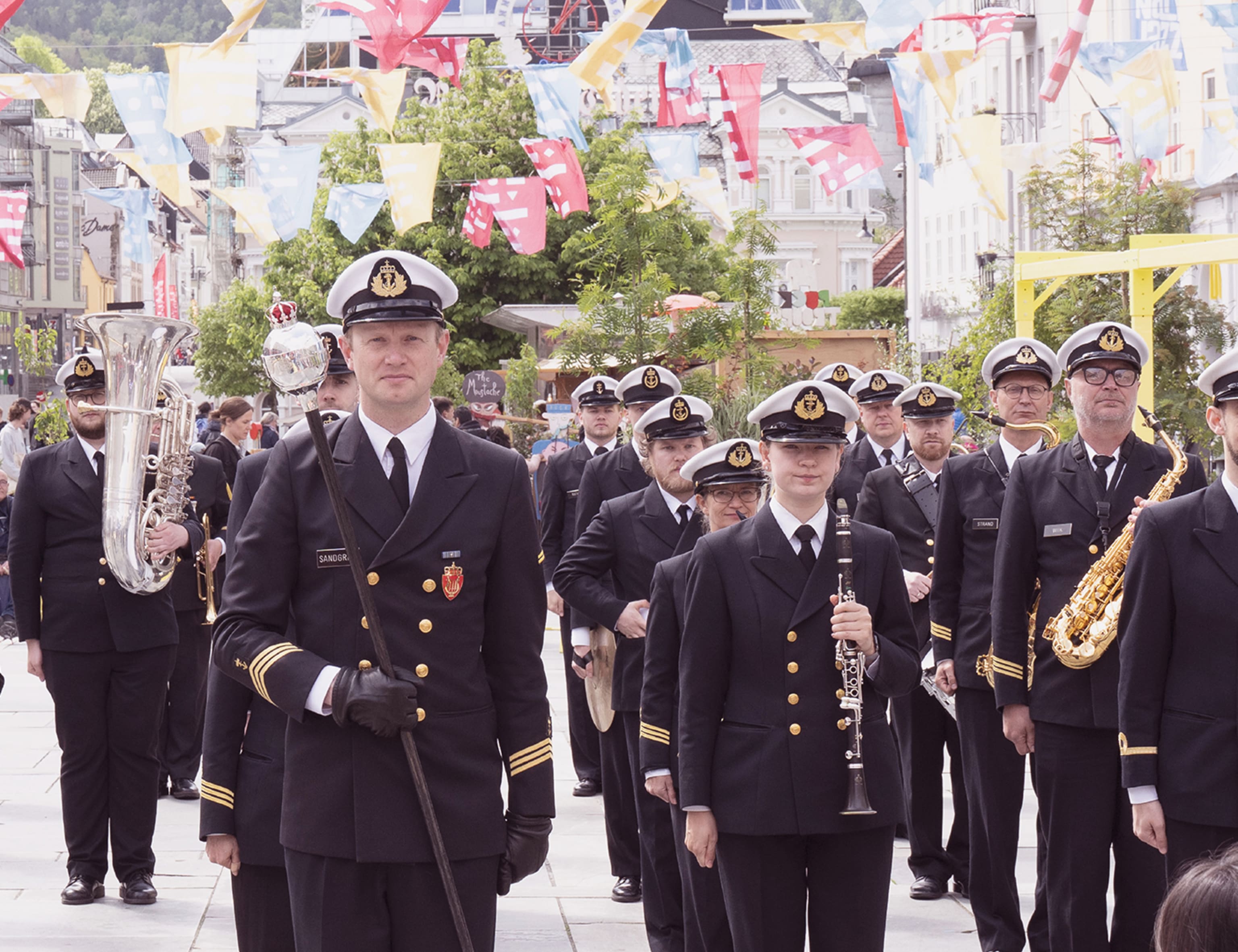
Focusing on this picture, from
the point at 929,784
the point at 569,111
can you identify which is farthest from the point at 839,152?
the point at 929,784

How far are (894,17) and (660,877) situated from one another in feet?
27.9

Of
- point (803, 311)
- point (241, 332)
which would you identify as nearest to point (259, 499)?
point (803, 311)

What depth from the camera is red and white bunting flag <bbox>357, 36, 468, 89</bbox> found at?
1912 cm

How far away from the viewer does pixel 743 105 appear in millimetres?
20891

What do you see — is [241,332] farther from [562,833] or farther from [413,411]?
[413,411]

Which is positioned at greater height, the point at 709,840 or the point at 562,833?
the point at 709,840

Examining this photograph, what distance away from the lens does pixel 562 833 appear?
9.70 meters

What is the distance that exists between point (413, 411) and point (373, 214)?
1872 centimetres

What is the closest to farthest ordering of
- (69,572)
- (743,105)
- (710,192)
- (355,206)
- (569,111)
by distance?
(69,572)
(569,111)
(743,105)
(355,206)
(710,192)

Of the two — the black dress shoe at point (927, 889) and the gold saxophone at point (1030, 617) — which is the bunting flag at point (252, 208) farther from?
the black dress shoe at point (927, 889)

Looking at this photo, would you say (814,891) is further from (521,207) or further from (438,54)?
(521,207)

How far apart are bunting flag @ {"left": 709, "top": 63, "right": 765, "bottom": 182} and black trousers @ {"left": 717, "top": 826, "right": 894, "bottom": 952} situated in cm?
1577

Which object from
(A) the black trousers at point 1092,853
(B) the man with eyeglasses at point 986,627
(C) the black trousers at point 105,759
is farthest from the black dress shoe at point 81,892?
(A) the black trousers at point 1092,853

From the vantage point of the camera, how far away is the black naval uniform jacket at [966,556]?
7.41 meters
